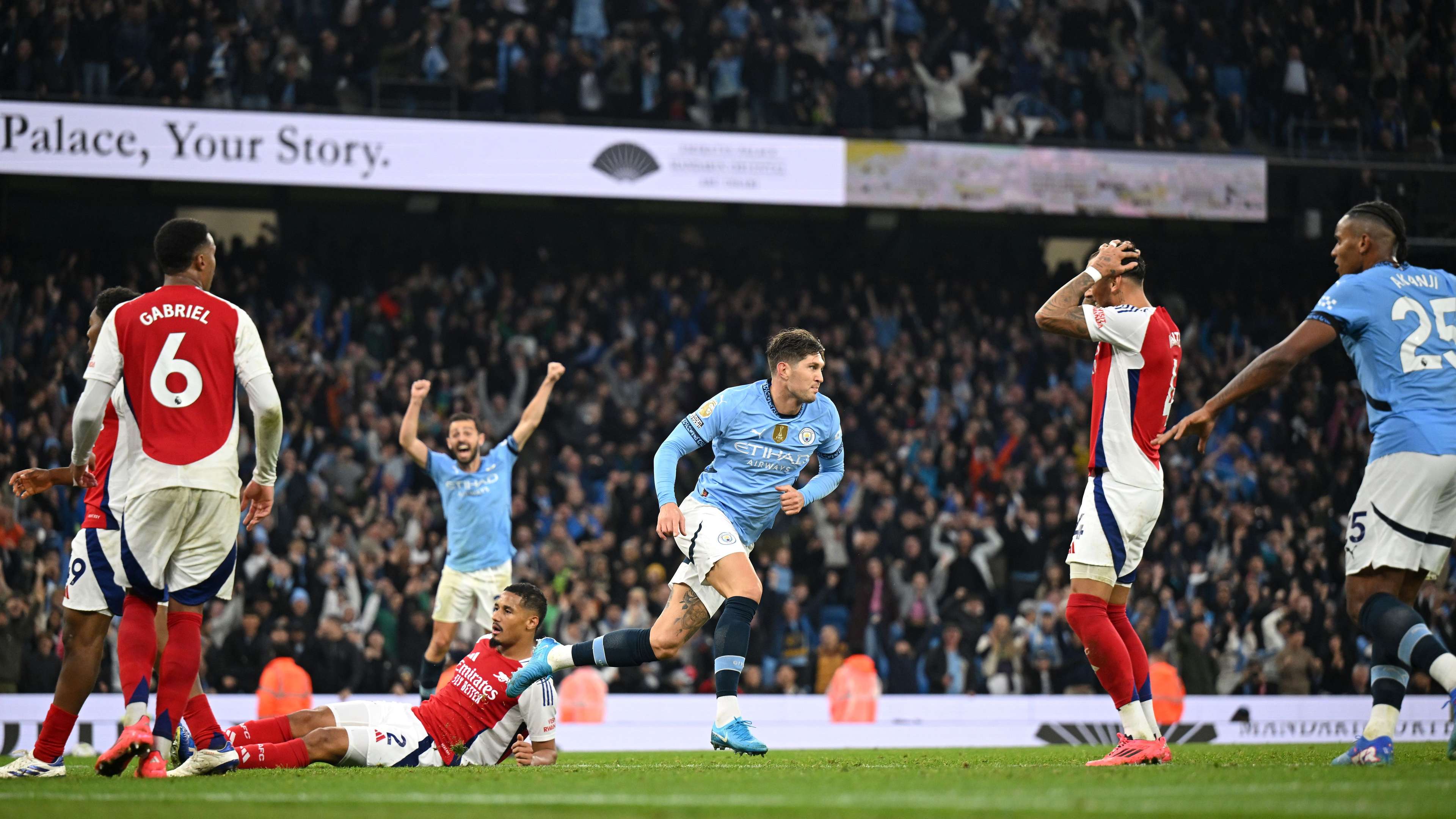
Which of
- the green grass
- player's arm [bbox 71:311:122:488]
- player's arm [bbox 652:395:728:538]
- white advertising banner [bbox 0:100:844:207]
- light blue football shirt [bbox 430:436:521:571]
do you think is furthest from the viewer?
white advertising banner [bbox 0:100:844:207]

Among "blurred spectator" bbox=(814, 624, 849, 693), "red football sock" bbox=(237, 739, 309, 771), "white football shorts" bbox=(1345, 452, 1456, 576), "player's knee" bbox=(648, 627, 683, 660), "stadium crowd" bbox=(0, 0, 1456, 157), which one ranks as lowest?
"blurred spectator" bbox=(814, 624, 849, 693)

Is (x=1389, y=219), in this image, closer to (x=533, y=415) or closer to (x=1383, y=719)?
(x=1383, y=719)

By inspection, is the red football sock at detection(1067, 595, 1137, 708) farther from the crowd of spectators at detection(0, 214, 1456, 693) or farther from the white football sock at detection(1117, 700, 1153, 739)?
the crowd of spectators at detection(0, 214, 1456, 693)

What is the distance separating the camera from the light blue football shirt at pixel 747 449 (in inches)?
312

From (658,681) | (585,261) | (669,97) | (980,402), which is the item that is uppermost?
(669,97)

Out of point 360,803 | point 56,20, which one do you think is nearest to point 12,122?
point 56,20

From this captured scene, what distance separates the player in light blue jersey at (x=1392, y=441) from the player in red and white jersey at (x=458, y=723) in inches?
152

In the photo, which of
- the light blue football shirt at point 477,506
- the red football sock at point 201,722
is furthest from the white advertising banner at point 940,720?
the red football sock at point 201,722

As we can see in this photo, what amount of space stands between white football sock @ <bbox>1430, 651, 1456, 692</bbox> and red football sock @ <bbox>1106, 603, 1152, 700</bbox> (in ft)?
5.06

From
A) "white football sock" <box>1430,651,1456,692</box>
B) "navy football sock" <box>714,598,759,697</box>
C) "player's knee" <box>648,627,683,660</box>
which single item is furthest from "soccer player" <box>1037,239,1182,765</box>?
"player's knee" <box>648,627,683,660</box>

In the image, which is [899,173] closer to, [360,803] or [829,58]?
[829,58]

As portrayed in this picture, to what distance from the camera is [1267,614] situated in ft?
61.1

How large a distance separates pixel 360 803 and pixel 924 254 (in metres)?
20.4

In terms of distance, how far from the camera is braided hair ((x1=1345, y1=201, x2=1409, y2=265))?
6770 mm
